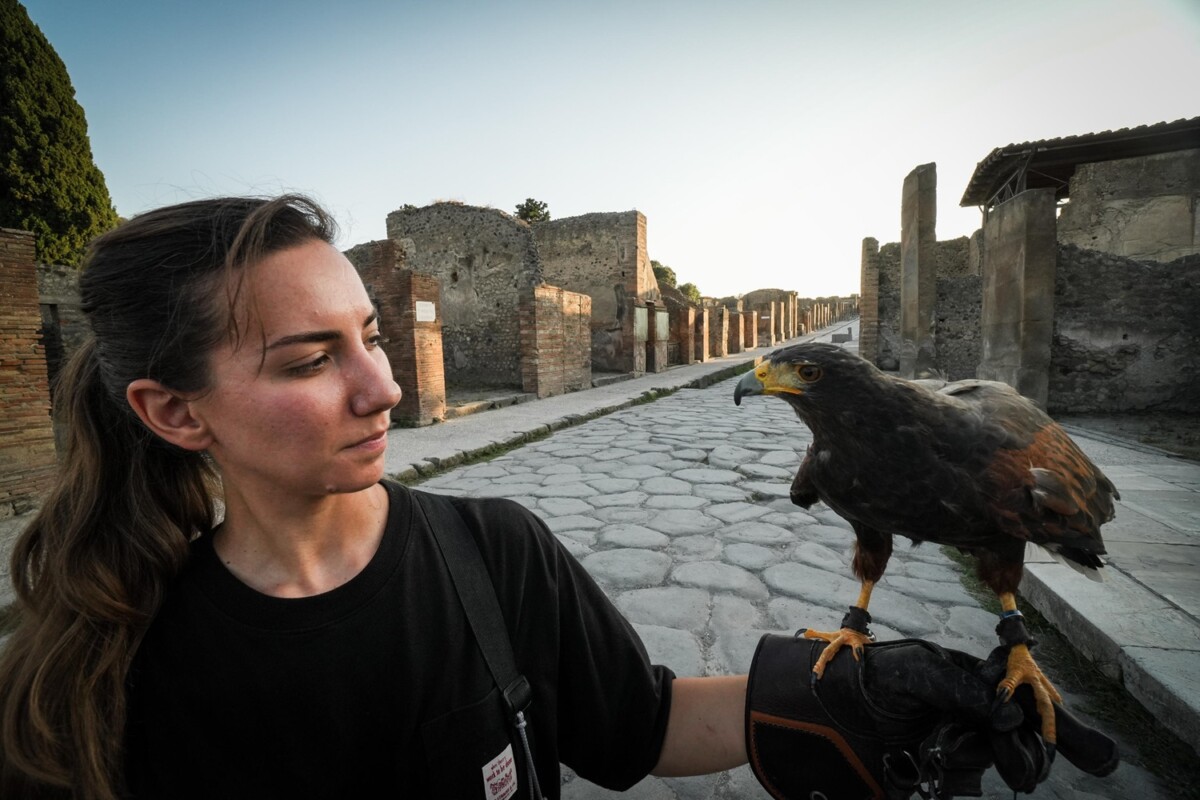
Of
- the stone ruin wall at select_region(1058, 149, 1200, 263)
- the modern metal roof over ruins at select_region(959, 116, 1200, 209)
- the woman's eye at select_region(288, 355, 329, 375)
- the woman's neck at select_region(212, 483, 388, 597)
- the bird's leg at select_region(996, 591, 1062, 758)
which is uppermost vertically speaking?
the modern metal roof over ruins at select_region(959, 116, 1200, 209)

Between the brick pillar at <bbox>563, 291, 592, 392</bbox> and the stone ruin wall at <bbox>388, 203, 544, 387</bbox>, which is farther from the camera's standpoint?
the stone ruin wall at <bbox>388, 203, 544, 387</bbox>

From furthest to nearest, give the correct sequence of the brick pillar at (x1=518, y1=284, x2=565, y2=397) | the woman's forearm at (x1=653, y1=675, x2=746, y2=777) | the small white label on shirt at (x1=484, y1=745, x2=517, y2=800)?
the brick pillar at (x1=518, y1=284, x2=565, y2=397) → the woman's forearm at (x1=653, y1=675, x2=746, y2=777) → the small white label on shirt at (x1=484, y1=745, x2=517, y2=800)

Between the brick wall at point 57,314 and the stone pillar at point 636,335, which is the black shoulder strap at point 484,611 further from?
the stone pillar at point 636,335

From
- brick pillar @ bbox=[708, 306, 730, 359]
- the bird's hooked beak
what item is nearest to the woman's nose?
the bird's hooked beak

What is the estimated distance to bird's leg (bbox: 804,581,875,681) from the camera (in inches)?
46.0

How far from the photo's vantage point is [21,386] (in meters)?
4.42

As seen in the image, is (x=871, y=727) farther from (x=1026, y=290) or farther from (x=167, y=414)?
(x=1026, y=290)

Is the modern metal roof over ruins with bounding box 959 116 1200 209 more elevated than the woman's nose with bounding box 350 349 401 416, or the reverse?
the modern metal roof over ruins with bounding box 959 116 1200 209

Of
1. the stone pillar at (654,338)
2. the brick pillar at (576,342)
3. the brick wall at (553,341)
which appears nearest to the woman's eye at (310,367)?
the brick wall at (553,341)

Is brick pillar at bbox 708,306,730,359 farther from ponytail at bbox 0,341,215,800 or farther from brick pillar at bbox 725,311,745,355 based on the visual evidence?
ponytail at bbox 0,341,215,800

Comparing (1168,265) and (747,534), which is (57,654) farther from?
(1168,265)

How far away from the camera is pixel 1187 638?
6.46 ft

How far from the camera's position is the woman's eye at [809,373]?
134 cm

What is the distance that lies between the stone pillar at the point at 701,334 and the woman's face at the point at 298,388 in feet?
66.6
